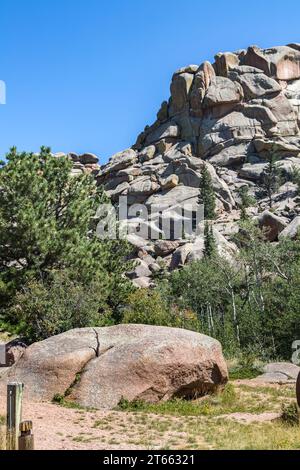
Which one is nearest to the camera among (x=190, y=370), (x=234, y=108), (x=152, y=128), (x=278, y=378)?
(x=190, y=370)

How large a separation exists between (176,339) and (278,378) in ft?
26.3

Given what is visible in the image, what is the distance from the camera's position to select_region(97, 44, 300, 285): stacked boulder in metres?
89.5

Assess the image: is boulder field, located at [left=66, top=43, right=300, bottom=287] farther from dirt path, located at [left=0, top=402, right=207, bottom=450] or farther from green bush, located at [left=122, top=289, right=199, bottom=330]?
dirt path, located at [left=0, top=402, right=207, bottom=450]

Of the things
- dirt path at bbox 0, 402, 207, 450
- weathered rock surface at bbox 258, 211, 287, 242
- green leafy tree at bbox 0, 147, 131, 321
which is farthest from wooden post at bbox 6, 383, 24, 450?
weathered rock surface at bbox 258, 211, 287, 242

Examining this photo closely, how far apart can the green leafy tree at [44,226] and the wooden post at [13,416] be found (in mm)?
15603

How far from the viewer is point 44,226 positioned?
23781 mm

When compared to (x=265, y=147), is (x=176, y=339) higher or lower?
lower

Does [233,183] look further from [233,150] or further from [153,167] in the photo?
[153,167]

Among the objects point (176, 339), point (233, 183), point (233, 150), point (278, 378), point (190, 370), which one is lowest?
point (278, 378)

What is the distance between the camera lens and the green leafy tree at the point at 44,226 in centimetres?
2384

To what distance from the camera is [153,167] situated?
9675cm

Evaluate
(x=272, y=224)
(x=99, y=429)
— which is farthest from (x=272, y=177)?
(x=99, y=429)

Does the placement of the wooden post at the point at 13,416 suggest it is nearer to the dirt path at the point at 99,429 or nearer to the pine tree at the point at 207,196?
the dirt path at the point at 99,429
